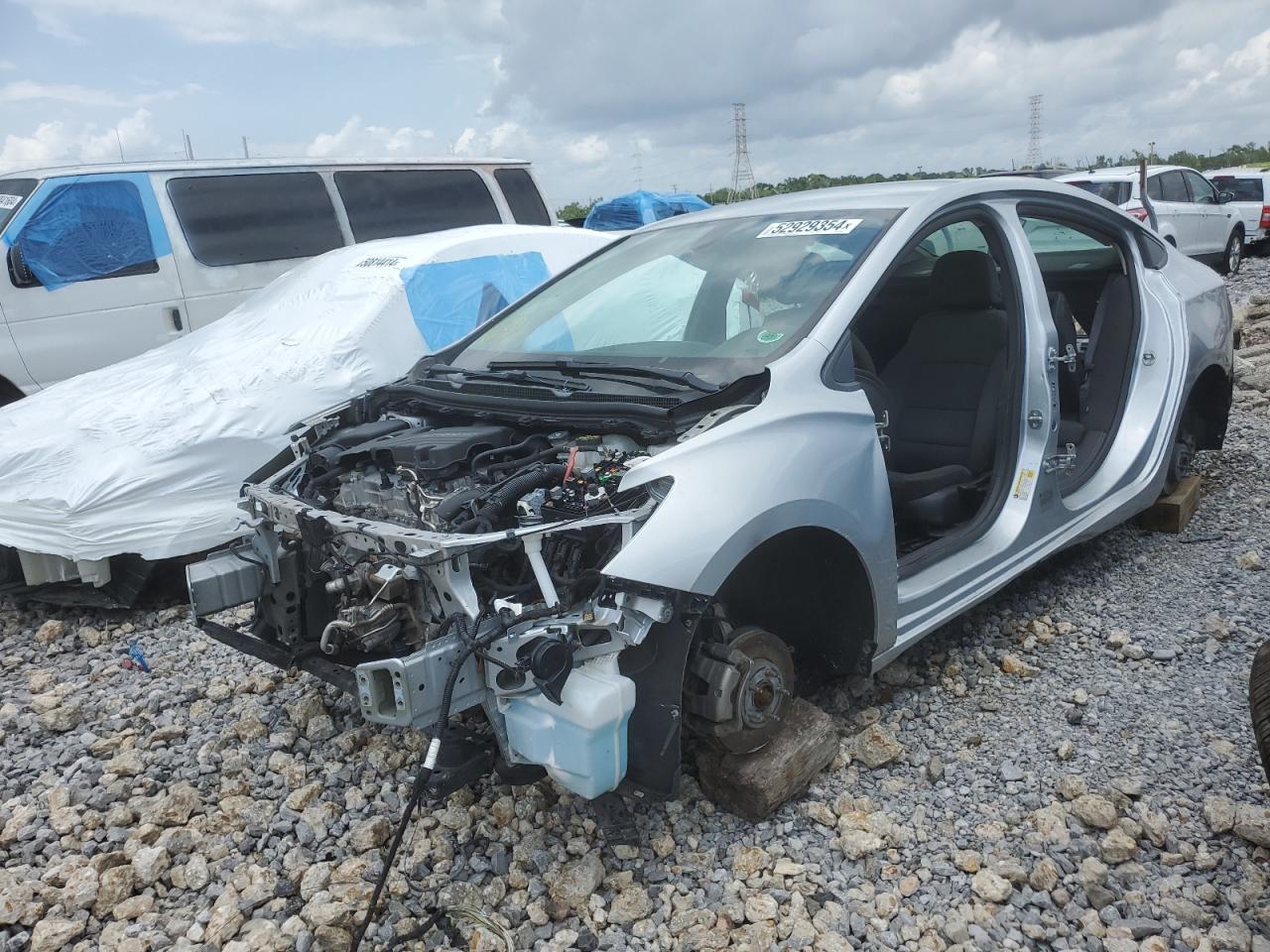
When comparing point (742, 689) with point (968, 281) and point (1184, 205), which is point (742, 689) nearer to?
point (968, 281)

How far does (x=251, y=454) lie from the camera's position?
14.8ft

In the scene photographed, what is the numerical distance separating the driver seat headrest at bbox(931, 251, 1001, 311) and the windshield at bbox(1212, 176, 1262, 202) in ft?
51.0

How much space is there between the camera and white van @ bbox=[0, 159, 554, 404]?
591cm

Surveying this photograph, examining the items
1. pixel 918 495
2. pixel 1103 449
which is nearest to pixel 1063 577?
pixel 1103 449

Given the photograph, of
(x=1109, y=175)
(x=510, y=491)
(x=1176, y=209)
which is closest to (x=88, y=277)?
(x=510, y=491)

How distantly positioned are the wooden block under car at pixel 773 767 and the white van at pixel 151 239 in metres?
5.00

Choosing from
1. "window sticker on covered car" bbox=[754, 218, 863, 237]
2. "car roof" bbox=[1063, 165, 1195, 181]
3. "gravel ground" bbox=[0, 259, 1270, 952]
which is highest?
"car roof" bbox=[1063, 165, 1195, 181]

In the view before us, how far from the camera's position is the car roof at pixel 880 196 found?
11.2 feet

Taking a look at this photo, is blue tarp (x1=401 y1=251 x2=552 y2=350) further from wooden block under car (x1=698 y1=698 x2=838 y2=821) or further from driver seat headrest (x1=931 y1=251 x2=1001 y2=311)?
wooden block under car (x1=698 y1=698 x2=838 y2=821)

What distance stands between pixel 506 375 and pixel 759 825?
65.0 inches

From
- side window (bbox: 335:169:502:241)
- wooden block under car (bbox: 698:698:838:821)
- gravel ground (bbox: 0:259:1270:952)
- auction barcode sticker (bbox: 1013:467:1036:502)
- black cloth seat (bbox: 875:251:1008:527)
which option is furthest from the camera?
side window (bbox: 335:169:502:241)

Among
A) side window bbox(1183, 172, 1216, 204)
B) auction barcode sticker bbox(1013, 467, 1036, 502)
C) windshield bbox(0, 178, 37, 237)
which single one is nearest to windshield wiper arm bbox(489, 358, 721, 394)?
auction barcode sticker bbox(1013, 467, 1036, 502)

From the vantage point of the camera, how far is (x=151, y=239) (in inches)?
246

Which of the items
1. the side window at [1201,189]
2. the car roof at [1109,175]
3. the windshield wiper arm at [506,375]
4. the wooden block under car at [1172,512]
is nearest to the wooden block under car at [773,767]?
the windshield wiper arm at [506,375]
